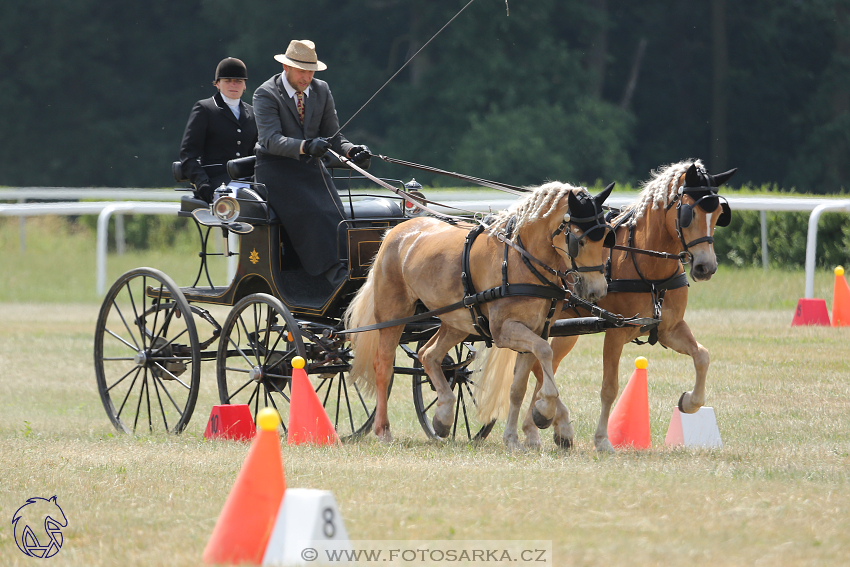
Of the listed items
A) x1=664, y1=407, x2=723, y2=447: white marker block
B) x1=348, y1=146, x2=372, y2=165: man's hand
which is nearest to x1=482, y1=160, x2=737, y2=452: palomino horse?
x1=664, y1=407, x2=723, y2=447: white marker block

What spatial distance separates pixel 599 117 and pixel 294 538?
27.1 m

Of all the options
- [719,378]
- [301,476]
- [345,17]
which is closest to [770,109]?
[345,17]

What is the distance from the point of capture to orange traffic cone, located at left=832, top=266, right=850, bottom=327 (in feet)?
38.5

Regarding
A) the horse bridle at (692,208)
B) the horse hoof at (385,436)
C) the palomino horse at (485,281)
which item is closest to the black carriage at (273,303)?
the palomino horse at (485,281)

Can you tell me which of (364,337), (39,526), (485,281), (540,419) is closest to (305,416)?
(364,337)

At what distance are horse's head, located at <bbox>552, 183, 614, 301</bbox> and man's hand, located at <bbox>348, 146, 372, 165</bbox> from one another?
1.78m

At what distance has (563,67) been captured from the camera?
3066cm

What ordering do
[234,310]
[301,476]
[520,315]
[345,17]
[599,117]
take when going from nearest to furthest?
1. [301,476]
2. [520,315]
3. [234,310]
4. [599,117]
5. [345,17]

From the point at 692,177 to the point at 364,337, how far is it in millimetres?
2369

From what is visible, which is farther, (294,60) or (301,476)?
(294,60)

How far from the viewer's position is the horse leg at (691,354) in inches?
267

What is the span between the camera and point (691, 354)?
272 inches

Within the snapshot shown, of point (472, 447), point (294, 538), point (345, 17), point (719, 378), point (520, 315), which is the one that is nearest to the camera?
point (294, 538)

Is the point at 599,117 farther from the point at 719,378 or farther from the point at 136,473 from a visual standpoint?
the point at 136,473
